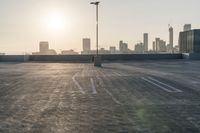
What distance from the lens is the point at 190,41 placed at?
135m

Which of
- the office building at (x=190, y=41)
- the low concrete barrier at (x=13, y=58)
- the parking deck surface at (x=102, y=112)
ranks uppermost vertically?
the office building at (x=190, y=41)

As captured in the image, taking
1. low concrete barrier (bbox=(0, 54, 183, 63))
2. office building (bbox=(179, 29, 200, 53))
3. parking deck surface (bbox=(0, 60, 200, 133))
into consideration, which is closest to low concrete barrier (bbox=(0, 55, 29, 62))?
low concrete barrier (bbox=(0, 54, 183, 63))

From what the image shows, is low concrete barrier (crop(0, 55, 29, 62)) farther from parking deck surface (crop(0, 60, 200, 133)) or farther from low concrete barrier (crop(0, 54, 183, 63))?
parking deck surface (crop(0, 60, 200, 133))

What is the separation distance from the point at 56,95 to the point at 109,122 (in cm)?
631

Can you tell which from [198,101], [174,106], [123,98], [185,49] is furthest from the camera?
[185,49]

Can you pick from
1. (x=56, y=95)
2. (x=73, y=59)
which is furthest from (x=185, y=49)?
(x=56, y=95)

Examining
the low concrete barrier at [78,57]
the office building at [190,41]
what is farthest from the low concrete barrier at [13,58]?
the office building at [190,41]

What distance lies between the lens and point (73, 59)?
251 feet

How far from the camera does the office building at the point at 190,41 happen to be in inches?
5153

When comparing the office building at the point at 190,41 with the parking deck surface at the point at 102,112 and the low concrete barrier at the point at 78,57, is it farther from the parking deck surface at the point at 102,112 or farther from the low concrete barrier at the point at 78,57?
the parking deck surface at the point at 102,112

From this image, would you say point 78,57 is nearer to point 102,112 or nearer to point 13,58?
point 13,58

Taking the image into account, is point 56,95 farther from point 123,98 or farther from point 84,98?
point 123,98

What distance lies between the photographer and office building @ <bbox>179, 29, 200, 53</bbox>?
13088 centimetres

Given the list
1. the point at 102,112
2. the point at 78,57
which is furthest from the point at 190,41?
the point at 102,112
